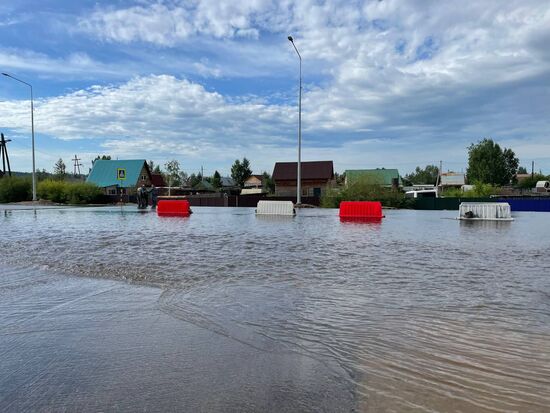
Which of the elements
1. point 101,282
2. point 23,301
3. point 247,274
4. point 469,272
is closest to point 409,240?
point 469,272

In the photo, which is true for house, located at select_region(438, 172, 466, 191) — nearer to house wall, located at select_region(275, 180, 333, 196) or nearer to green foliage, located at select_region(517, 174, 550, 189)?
green foliage, located at select_region(517, 174, 550, 189)

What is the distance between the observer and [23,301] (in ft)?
18.4

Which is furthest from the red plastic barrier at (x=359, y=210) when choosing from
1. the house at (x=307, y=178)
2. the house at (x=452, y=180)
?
the house at (x=452, y=180)

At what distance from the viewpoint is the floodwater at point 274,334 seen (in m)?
3.07

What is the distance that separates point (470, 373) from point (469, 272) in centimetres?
451

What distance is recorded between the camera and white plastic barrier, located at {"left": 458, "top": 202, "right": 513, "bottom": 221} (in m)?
22.4

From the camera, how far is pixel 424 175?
16300 centimetres

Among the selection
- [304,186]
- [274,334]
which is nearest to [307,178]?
[304,186]

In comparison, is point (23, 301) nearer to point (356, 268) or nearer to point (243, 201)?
point (356, 268)

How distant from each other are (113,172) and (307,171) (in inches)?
1304

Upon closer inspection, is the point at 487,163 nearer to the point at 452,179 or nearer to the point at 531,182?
the point at 452,179

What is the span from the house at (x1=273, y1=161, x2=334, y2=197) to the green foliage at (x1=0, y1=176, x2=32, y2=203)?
36143 millimetres

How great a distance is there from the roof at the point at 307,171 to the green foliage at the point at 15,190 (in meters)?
36.9

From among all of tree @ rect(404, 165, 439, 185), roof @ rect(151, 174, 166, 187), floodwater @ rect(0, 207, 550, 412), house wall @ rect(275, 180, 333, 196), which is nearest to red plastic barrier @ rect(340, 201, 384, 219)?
floodwater @ rect(0, 207, 550, 412)
